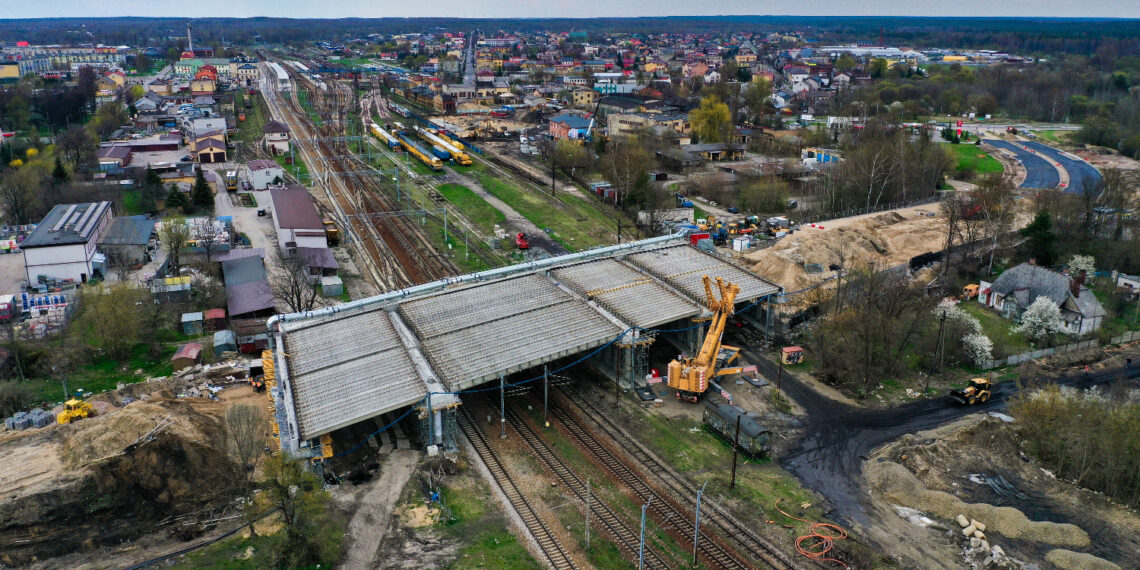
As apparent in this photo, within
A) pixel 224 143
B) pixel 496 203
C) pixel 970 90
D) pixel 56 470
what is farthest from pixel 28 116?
pixel 970 90

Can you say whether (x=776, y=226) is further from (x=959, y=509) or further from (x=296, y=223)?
(x=296, y=223)

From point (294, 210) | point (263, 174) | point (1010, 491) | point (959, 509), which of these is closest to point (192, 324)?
point (294, 210)

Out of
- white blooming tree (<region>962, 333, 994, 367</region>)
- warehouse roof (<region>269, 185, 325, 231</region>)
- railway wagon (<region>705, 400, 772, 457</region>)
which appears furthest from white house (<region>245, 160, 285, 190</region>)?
white blooming tree (<region>962, 333, 994, 367</region>)

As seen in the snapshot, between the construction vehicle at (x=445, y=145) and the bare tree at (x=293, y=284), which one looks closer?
the bare tree at (x=293, y=284)

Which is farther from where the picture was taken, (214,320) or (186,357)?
(214,320)

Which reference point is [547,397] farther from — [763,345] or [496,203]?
[496,203]

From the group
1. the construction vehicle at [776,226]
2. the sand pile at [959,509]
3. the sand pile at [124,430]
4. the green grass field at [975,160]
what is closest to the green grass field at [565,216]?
the construction vehicle at [776,226]

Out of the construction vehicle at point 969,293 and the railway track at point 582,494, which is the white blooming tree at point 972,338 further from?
the railway track at point 582,494
